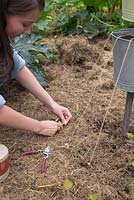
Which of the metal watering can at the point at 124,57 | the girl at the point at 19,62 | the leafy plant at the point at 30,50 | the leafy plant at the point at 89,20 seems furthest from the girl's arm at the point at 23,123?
the leafy plant at the point at 89,20

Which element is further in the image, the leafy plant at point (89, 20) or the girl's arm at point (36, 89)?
the leafy plant at point (89, 20)

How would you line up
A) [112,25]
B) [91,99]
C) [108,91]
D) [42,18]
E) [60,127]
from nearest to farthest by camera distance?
[60,127], [91,99], [108,91], [42,18], [112,25]

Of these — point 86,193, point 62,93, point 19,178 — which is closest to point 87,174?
point 86,193

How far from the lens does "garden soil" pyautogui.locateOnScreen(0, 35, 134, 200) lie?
5.67 ft

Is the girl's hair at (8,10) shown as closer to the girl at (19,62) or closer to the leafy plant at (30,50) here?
the girl at (19,62)

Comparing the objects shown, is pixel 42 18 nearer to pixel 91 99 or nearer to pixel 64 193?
pixel 91 99

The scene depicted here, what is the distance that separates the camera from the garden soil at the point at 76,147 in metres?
1.73

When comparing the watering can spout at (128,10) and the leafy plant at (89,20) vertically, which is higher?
the watering can spout at (128,10)

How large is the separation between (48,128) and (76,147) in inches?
7.1

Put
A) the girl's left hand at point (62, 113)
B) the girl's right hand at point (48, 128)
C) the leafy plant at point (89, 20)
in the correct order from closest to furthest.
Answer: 1. the girl's right hand at point (48, 128)
2. the girl's left hand at point (62, 113)
3. the leafy plant at point (89, 20)

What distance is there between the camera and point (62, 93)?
2.62m

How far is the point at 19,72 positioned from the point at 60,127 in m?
0.39

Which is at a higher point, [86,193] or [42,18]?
[42,18]

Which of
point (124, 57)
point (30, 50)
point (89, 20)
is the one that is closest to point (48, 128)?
point (124, 57)
